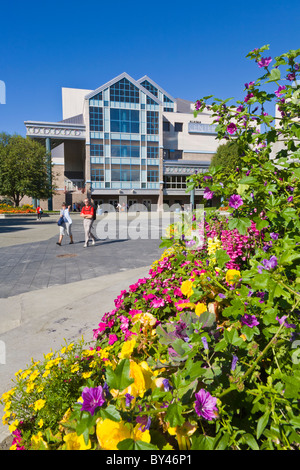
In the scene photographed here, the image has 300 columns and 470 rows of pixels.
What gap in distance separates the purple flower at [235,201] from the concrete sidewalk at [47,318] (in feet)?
6.46

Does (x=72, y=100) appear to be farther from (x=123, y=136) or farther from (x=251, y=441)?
(x=251, y=441)

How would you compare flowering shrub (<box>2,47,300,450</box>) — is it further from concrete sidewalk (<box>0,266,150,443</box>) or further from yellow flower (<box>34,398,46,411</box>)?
concrete sidewalk (<box>0,266,150,443</box>)

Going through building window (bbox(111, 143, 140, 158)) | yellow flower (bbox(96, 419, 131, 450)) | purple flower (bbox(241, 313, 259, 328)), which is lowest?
yellow flower (bbox(96, 419, 131, 450))

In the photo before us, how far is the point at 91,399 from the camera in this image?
939 mm

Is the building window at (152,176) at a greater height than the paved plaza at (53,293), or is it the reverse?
the building window at (152,176)

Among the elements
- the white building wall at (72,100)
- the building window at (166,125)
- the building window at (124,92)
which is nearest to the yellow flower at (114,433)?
the building window at (124,92)

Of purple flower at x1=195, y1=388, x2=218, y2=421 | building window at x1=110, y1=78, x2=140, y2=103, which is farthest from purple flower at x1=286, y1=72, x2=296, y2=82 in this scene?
building window at x1=110, y1=78, x2=140, y2=103

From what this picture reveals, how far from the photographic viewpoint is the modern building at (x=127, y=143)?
48.9 metres

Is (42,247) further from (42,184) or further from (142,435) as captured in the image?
(42,184)

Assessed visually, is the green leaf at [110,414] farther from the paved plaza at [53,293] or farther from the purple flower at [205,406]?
the paved plaza at [53,293]

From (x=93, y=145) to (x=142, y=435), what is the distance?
51.7 metres

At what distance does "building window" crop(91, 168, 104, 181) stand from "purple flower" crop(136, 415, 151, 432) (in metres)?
50.6

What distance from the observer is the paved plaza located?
330cm

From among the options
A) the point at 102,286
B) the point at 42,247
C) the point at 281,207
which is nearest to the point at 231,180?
the point at 281,207
